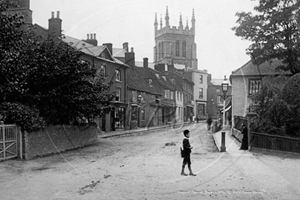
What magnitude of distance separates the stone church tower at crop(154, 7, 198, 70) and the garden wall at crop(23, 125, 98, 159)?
72744 millimetres

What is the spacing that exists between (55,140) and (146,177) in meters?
8.34

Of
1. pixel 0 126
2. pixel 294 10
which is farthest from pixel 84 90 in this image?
pixel 294 10

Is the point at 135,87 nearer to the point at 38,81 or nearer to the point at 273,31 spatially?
the point at 273,31

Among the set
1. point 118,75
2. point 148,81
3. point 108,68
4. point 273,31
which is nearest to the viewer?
point 273,31

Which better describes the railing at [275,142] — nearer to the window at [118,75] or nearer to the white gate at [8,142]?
the white gate at [8,142]

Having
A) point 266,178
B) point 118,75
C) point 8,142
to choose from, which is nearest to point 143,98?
point 118,75

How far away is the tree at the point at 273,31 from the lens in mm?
23500

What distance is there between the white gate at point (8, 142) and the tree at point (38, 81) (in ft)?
1.63

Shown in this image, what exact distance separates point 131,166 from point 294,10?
17.3 m

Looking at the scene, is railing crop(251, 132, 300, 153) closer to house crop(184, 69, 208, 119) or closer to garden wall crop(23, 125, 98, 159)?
garden wall crop(23, 125, 98, 159)

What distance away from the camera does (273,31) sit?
24688mm

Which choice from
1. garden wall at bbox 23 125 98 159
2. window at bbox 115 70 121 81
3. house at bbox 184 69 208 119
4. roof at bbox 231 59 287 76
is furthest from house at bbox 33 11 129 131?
house at bbox 184 69 208 119

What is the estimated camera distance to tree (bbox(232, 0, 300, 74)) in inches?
925

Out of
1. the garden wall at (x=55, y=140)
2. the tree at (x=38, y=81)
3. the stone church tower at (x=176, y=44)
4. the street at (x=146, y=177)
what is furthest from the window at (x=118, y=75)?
the stone church tower at (x=176, y=44)
